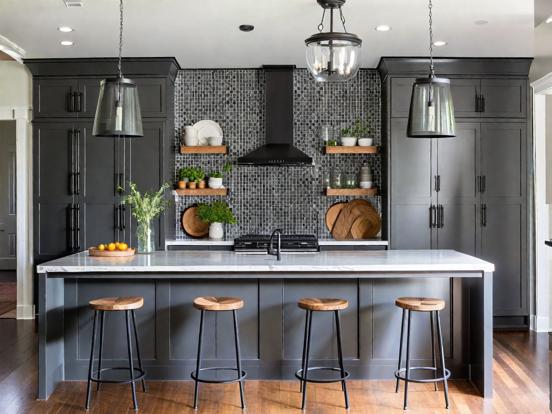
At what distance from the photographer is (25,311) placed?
20.9 feet

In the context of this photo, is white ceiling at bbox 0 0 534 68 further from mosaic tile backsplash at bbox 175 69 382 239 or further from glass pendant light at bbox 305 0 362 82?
glass pendant light at bbox 305 0 362 82

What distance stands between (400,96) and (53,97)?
3.44m

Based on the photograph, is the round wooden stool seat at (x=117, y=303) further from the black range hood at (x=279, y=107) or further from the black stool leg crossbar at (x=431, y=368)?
the black range hood at (x=279, y=107)

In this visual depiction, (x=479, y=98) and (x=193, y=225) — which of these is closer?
(x=479, y=98)

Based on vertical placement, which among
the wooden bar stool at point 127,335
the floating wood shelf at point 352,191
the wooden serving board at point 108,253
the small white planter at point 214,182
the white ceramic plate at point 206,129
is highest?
the white ceramic plate at point 206,129

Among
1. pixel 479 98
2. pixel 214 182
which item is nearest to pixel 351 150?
pixel 479 98

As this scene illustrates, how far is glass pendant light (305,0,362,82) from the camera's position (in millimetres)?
3184

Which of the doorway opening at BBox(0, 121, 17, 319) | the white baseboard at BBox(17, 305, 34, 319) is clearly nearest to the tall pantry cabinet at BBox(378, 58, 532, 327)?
the white baseboard at BBox(17, 305, 34, 319)

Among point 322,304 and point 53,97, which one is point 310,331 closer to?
point 322,304

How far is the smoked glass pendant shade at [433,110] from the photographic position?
11.5ft

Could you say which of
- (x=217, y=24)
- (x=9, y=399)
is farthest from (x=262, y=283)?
(x=217, y=24)

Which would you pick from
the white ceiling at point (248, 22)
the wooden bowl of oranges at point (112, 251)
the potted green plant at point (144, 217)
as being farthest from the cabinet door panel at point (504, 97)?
the wooden bowl of oranges at point (112, 251)

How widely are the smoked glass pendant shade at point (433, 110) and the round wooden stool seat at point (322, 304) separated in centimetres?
112

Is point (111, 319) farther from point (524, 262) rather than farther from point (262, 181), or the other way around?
point (524, 262)
